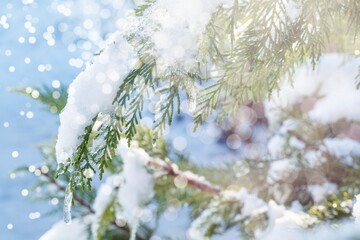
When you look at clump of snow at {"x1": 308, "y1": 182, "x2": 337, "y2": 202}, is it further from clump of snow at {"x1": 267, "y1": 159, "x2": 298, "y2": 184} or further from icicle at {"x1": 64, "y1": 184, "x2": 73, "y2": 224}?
icicle at {"x1": 64, "y1": 184, "x2": 73, "y2": 224}

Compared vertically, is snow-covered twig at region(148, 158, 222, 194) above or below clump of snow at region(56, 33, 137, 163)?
below

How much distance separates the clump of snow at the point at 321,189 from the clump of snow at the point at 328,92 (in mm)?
399

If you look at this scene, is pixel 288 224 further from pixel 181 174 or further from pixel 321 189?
pixel 321 189

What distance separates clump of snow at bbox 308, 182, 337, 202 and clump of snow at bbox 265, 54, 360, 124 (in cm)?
40

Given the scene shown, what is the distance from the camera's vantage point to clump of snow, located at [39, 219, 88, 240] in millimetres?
2598

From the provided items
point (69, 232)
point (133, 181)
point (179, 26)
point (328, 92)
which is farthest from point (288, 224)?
point (328, 92)

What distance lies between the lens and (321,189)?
2.78 m

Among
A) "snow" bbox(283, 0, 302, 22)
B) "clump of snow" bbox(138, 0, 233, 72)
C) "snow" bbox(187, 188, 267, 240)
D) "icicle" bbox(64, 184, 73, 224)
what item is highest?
"snow" bbox(283, 0, 302, 22)

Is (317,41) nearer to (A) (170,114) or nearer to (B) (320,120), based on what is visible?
(A) (170,114)

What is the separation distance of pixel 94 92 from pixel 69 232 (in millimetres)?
1878

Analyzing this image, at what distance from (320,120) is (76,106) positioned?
224 centimetres

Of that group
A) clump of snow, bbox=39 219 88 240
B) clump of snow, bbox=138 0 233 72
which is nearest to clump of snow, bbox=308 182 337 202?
clump of snow, bbox=39 219 88 240

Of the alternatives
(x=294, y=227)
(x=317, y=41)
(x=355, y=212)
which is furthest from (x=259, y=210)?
(x=317, y=41)

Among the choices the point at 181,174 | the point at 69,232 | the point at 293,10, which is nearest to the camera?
the point at 293,10
